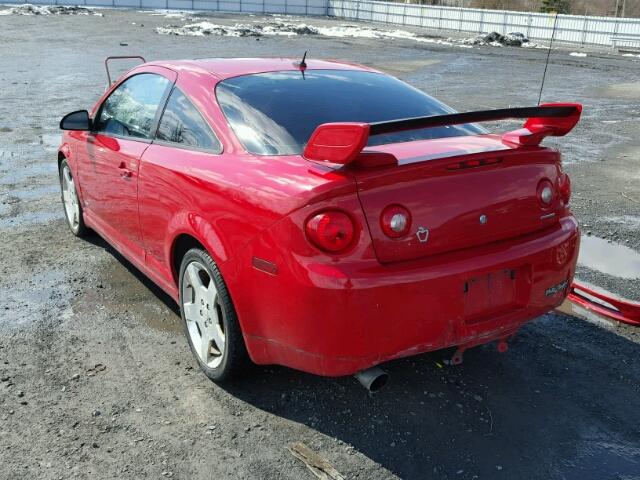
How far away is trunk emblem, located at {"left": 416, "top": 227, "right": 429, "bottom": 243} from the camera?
285 cm

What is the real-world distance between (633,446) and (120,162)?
3339mm

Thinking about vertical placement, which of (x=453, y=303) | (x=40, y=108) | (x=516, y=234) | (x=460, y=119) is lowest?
(x=40, y=108)

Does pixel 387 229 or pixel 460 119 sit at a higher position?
pixel 460 119

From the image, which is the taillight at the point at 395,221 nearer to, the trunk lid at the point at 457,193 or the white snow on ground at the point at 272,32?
the trunk lid at the point at 457,193

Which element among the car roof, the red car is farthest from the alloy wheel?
the car roof

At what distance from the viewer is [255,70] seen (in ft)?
13.2

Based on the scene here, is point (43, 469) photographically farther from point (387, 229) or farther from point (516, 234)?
point (516, 234)

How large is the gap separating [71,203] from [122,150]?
5.61 ft

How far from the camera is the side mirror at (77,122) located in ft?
15.8

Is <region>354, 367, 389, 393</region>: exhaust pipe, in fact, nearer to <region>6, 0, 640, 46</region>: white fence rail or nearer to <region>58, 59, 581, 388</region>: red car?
<region>58, 59, 581, 388</region>: red car

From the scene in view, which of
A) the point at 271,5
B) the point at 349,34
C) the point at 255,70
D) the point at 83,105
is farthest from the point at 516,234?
the point at 271,5

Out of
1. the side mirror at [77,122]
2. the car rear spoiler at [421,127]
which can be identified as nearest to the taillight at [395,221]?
the car rear spoiler at [421,127]

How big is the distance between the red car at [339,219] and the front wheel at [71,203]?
1726 mm

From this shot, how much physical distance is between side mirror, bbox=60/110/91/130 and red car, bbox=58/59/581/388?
976 millimetres
